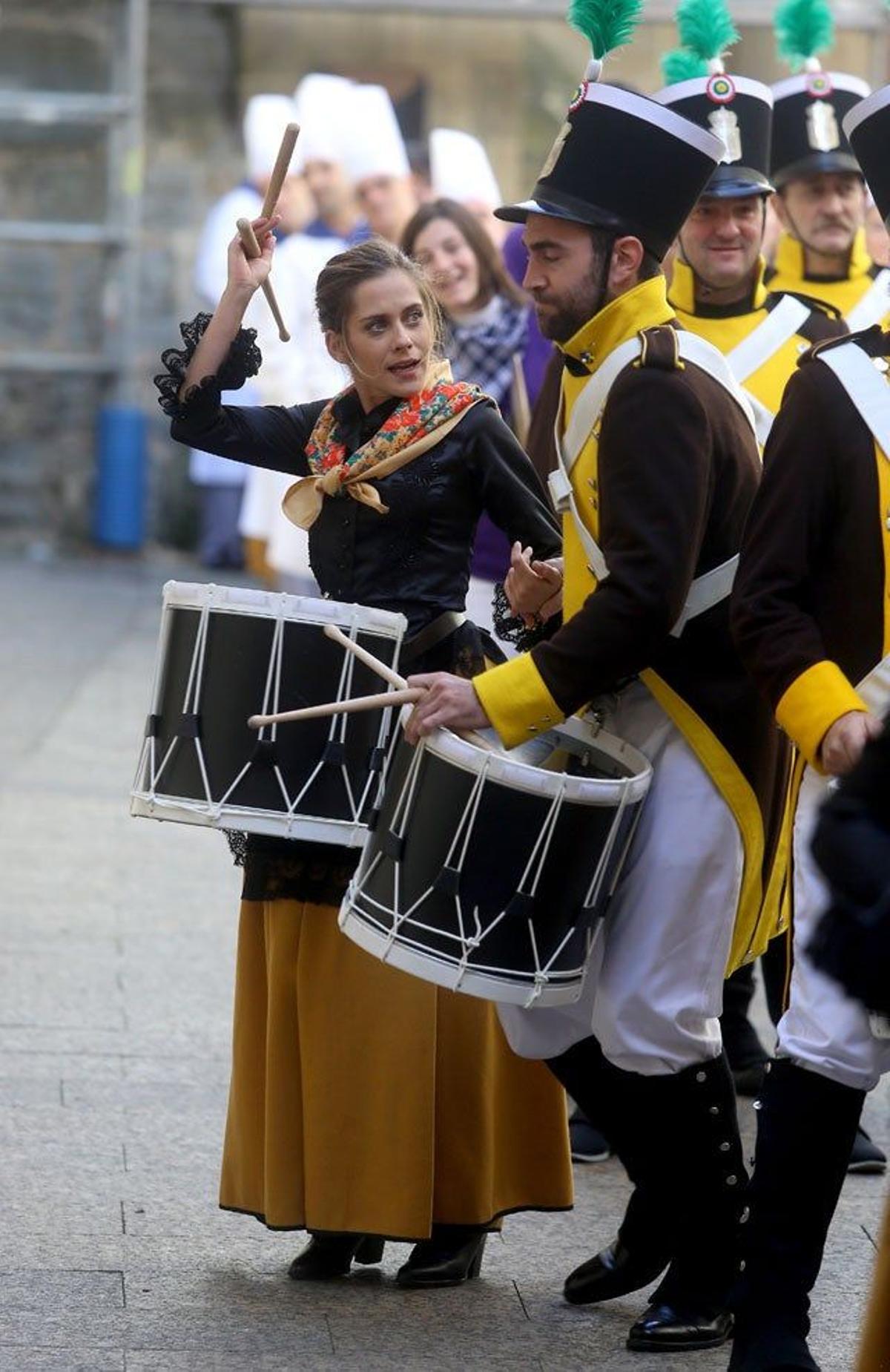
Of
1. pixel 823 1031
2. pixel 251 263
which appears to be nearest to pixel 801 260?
pixel 251 263

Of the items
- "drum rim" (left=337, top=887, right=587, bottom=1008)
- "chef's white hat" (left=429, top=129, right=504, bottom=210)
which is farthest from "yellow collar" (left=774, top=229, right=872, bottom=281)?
"chef's white hat" (left=429, top=129, right=504, bottom=210)

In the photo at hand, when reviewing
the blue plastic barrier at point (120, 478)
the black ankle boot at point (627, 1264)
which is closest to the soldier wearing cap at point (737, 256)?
the black ankle boot at point (627, 1264)

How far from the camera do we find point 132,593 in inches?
557

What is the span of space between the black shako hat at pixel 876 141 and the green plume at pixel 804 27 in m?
2.88

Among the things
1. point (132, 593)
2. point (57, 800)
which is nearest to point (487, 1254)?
point (57, 800)

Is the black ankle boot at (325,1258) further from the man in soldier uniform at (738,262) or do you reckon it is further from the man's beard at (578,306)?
the man's beard at (578,306)

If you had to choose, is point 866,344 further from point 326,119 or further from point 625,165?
point 326,119

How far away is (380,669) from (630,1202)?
1.04m

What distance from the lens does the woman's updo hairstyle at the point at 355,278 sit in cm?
441

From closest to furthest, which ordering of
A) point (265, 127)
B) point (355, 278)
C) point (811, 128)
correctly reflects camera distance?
point (355, 278), point (811, 128), point (265, 127)

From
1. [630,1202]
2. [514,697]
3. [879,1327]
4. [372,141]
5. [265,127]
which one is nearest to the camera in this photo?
[879,1327]

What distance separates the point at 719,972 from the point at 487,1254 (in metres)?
0.90

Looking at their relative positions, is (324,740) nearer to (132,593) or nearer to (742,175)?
(742,175)

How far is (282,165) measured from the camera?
424cm
